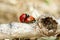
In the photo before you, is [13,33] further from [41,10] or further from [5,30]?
[41,10]

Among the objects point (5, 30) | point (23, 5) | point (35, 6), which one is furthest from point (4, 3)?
point (5, 30)

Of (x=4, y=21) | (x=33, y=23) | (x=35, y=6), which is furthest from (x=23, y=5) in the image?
(x=33, y=23)

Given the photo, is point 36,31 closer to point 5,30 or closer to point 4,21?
point 5,30

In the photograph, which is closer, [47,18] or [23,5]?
[47,18]

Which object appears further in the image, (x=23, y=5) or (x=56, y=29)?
(x=23, y=5)

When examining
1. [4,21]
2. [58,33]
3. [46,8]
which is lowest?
[58,33]

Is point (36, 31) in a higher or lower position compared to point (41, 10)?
lower

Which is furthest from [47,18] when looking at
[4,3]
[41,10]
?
[4,3]

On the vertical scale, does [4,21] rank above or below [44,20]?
above

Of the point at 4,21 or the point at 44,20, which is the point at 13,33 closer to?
the point at 44,20
